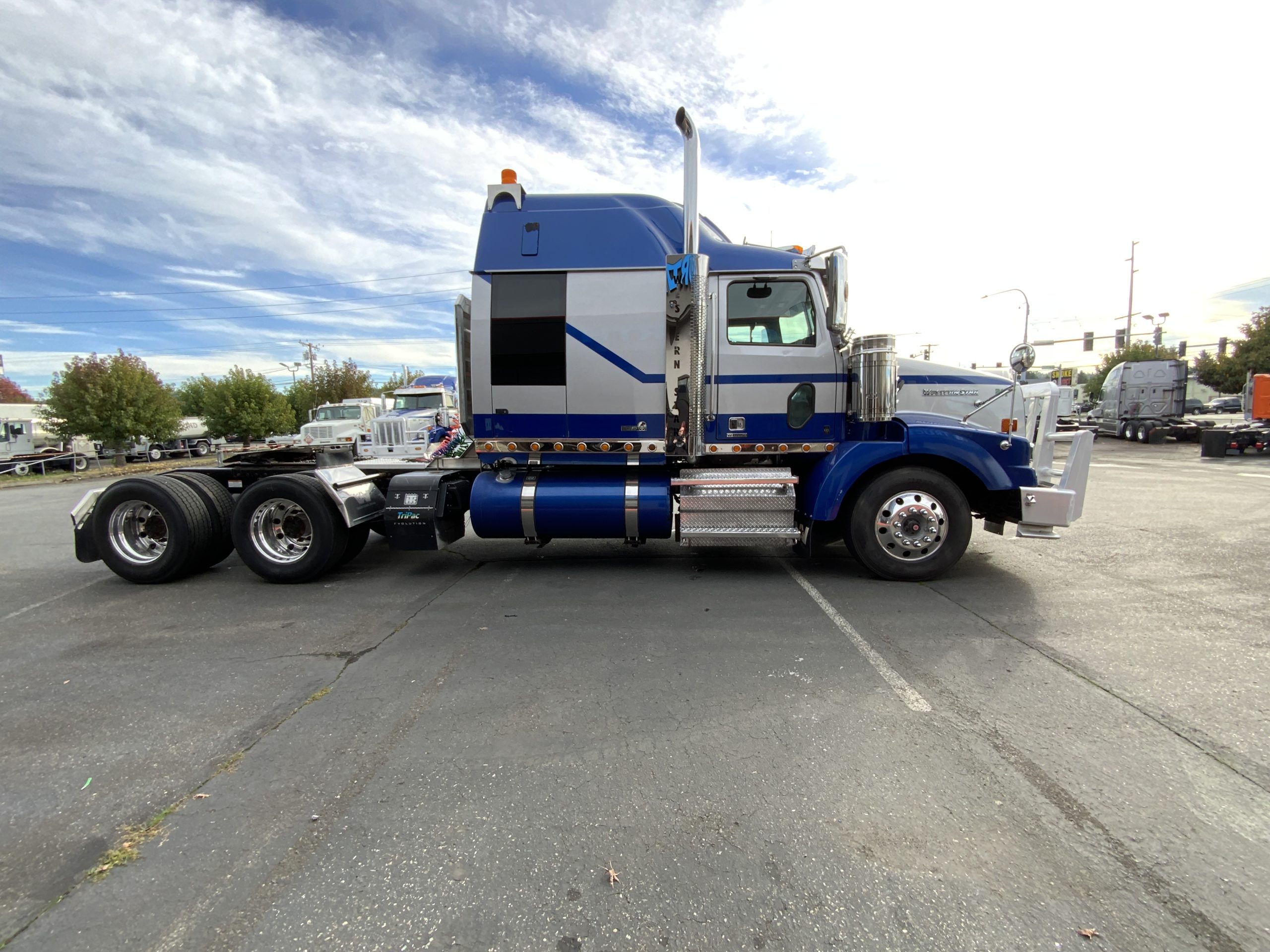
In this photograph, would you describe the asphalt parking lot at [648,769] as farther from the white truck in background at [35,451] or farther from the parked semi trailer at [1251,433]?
the white truck in background at [35,451]

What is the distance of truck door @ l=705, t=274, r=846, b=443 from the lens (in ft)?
18.4

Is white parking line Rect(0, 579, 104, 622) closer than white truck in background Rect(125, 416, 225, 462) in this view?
Yes

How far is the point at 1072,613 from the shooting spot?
4.54 metres

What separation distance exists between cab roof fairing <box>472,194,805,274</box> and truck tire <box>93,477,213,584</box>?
12.2 ft

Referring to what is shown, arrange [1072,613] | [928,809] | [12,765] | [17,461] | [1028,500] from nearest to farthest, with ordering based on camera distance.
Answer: [928,809], [12,765], [1072,613], [1028,500], [17,461]

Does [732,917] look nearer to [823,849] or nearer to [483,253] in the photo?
[823,849]

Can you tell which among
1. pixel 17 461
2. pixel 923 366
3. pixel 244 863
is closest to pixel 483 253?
pixel 244 863

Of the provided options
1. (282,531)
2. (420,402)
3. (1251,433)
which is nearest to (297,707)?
(282,531)

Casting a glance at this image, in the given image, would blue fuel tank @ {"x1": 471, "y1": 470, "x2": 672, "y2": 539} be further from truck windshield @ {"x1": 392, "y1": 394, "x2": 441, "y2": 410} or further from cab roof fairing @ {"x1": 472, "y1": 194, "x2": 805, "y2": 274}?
truck windshield @ {"x1": 392, "y1": 394, "x2": 441, "y2": 410}

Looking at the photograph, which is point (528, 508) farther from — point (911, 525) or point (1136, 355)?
point (1136, 355)

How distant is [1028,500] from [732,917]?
15.8 ft

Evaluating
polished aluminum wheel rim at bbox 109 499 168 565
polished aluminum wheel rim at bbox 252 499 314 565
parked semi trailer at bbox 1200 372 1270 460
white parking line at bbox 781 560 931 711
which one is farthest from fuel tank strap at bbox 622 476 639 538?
parked semi trailer at bbox 1200 372 1270 460

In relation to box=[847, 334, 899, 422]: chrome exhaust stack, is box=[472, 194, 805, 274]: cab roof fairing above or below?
above

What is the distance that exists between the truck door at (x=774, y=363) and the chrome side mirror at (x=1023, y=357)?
10.4ft
